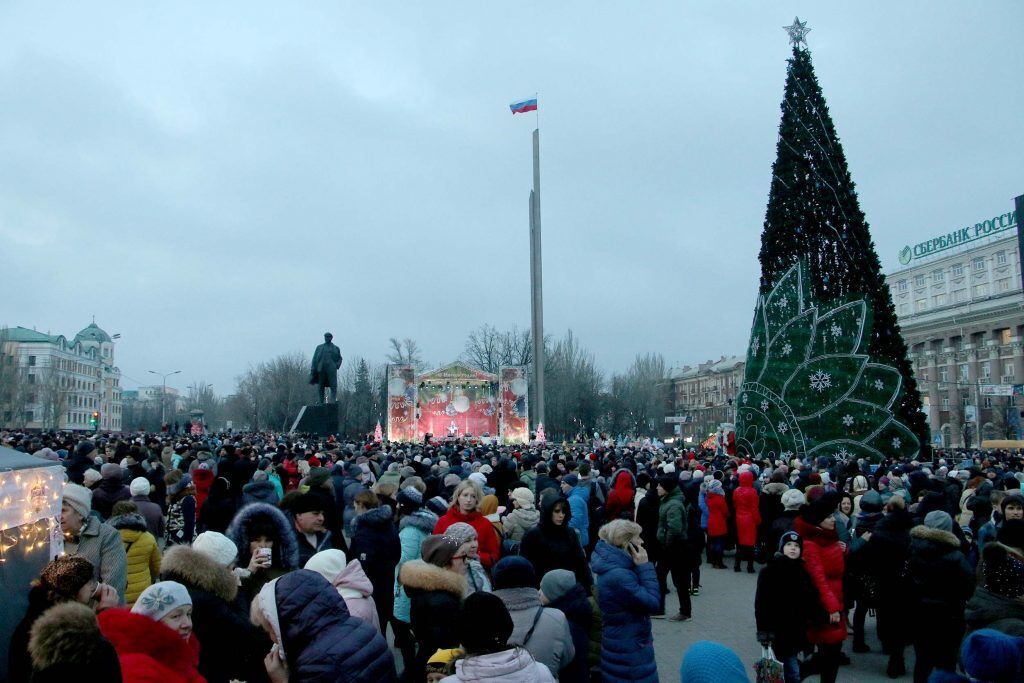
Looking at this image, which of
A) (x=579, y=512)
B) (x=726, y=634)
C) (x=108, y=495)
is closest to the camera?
(x=726, y=634)

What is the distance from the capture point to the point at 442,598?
458 cm

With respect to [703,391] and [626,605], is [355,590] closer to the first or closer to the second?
[626,605]

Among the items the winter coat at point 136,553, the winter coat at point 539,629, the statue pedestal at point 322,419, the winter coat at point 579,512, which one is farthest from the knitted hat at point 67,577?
the statue pedestal at point 322,419

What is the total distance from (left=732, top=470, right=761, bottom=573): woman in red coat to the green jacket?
2.99 metres

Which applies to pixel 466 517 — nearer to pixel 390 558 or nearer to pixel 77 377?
pixel 390 558

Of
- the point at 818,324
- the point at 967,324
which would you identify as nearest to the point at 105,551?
the point at 818,324

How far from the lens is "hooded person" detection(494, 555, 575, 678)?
161 inches

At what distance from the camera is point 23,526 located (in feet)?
17.9

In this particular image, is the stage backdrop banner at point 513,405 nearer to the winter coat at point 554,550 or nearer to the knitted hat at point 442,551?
the winter coat at point 554,550

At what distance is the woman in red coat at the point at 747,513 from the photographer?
41.2 feet

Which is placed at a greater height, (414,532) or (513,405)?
(513,405)

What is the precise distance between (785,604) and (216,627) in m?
3.86

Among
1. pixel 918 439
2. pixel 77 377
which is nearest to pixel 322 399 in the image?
pixel 918 439

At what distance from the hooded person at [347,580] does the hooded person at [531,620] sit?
66cm
